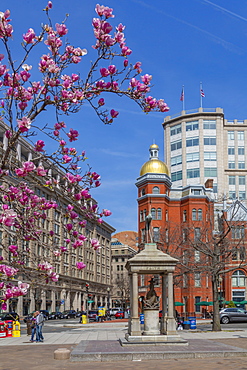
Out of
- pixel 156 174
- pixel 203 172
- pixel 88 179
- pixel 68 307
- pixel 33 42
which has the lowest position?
pixel 68 307

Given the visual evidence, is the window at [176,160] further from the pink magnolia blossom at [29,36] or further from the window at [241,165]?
the pink magnolia blossom at [29,36]

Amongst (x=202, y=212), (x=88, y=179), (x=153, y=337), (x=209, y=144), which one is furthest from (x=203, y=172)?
(x=88, y=179)

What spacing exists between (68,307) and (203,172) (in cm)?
4056

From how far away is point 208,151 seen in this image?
106625mm

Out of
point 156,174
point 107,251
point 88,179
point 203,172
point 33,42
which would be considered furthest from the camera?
point 107,251

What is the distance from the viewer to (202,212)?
229 ft

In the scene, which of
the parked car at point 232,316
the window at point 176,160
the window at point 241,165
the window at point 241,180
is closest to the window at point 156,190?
the parked car at point 232,316

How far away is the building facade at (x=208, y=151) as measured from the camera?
10606 centimetres

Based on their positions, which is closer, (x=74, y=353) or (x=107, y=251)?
(x=74, y=353)

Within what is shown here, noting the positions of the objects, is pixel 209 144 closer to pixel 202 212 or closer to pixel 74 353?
pixel 202 212

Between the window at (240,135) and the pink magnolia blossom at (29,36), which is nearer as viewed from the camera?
the pink magnolia blossom at (29,36)

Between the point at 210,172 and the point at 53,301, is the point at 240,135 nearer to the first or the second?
the point at 210,172

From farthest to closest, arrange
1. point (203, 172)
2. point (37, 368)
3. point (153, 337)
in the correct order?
point (203, 172) → point (153, 337) → point (37, 368)

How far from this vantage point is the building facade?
106062mm
